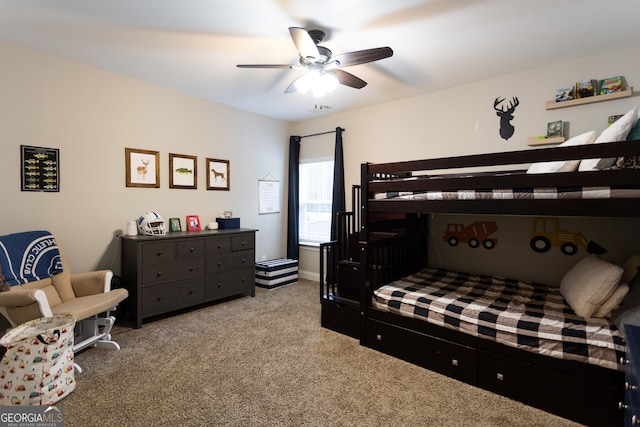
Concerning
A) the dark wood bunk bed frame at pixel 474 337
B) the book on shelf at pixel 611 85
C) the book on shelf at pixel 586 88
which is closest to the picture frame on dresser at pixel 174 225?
the dark wood bunk bed frame at pixel 474 337

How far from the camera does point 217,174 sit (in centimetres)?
409

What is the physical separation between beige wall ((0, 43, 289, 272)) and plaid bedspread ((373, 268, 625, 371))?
2755 mm

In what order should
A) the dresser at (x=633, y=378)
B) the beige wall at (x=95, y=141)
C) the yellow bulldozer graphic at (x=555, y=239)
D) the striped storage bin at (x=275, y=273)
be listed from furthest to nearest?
1. the striped storage bin at (x=275, y=273)
2. the yellow bulldozer graphic at (x=555, y=239)
3. the beige wall at (x=95, y=141)
4. the dresser at (x=633, y=378)

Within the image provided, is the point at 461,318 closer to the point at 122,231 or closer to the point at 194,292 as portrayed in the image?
the point at 194,292

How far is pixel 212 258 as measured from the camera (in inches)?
137

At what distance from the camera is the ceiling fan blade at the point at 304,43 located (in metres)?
1.91

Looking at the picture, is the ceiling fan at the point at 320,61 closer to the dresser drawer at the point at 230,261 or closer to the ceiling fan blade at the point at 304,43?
the ceiling fan blade at the point at 304,43

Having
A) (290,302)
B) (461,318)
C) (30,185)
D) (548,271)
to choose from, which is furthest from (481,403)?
(30,185)

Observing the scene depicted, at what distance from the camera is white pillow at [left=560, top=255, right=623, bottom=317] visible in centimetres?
195

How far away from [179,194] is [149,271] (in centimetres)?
110

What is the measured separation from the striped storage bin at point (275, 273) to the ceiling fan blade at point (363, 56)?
9.41ft

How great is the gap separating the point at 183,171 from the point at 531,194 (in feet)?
11.6

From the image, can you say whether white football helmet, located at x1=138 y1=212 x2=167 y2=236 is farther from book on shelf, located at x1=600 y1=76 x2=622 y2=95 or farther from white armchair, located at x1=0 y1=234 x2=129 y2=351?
book on shelf, located at x1=600 y1=76 x2=622 y2=95

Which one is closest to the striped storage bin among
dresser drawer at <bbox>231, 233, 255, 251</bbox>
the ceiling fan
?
dresser drawer at <bbox>231, 233, 255, 251</bbox>
